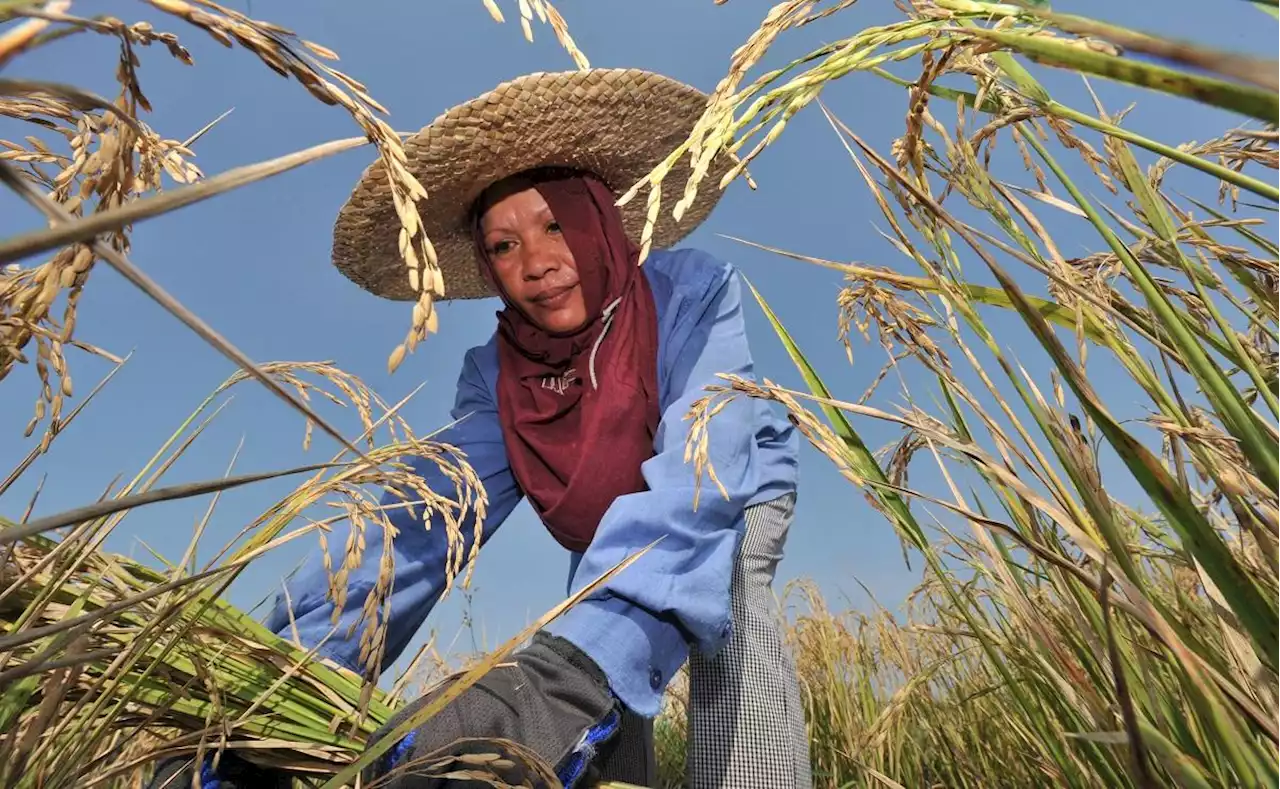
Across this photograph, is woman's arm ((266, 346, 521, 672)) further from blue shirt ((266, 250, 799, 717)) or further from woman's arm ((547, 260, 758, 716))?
woman's arm ((547, 260, 758, 716))

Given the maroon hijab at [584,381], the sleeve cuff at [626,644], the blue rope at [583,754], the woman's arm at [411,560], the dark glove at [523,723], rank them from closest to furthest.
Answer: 1. the dark glove at [523,723]
2. the blue rope at [583,754]
3. the sleeve cuff at [626,644]
4. the woman's arm at [411,560]
5. the maroon hijab at [584,381]

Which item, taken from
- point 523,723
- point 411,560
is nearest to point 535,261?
point 411,560

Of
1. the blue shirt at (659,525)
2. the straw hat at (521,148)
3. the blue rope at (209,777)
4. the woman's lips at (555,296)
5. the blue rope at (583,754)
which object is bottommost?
the blue rope at (583,754)

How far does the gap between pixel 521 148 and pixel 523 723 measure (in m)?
1.69

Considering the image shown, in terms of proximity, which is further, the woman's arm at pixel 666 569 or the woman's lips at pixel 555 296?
the woman's lips at pixel 555 296

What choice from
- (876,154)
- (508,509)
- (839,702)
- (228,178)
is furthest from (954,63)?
(839,702)

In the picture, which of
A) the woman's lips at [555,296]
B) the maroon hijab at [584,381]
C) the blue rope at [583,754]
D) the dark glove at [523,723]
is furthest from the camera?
the woman's lips at [555,296]

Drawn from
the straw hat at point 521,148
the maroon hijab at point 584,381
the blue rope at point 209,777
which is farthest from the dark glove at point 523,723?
the straw hat at point 521,148

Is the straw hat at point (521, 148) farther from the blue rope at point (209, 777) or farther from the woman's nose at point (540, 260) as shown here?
the blue rope at point (209, 777)

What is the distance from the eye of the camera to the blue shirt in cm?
146

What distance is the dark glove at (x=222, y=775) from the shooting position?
51.3 inches

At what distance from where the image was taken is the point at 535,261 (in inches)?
101

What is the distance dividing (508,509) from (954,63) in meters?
2.13

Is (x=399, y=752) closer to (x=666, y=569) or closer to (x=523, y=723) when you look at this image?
(x=523, y=723)
